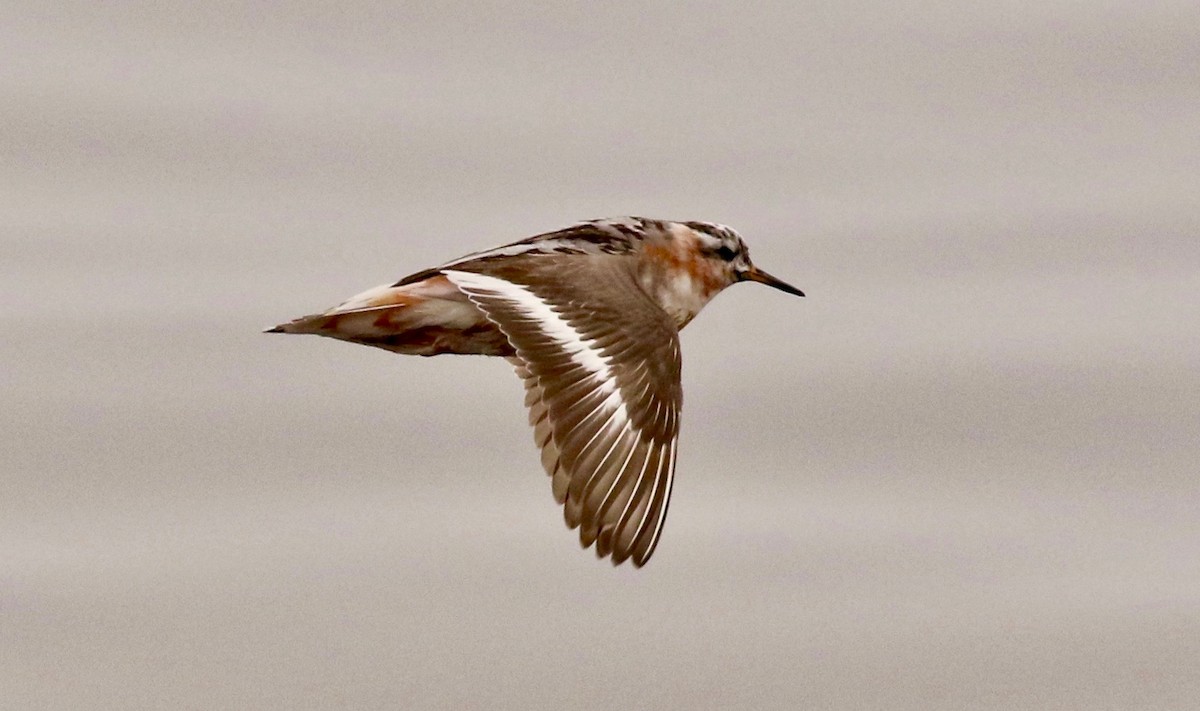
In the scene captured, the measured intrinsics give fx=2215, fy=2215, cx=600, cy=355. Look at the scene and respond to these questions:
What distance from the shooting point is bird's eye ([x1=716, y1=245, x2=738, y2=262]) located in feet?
19.8

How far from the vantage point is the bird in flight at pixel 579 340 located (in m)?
4.87

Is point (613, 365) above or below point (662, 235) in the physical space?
below

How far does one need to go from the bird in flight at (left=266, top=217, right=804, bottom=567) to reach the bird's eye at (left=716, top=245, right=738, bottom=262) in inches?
11.1

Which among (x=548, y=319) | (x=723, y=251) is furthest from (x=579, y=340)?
(x=723, y=251)

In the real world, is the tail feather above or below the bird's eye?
below

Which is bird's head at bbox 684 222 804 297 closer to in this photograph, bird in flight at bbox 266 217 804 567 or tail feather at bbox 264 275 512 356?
bird in flight at bbox 266 217 804 567

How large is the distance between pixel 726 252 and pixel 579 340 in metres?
1.06

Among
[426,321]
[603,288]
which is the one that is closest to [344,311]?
[426,321]

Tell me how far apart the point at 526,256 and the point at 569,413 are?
609 millimetres

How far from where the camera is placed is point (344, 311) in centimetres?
527

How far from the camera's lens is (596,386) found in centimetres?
507

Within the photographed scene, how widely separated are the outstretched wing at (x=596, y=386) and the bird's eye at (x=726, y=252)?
2.16 ft

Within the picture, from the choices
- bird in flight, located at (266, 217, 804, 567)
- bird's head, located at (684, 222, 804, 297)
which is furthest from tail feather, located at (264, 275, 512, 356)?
bird's head, located at (684, 222, 804, 297)

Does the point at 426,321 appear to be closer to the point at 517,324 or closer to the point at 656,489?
the point at 517,324
